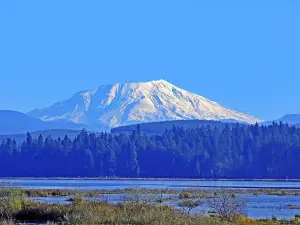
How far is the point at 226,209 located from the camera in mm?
59875

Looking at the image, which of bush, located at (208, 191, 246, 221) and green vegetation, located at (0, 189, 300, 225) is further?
bush, located at (208, 191, 246, 221)

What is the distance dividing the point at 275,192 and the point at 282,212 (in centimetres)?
4744

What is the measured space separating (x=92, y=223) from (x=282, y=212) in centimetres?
3417

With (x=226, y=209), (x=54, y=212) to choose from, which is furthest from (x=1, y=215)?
(x=226, y=209)

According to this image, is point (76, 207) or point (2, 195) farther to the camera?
point (2, 195)

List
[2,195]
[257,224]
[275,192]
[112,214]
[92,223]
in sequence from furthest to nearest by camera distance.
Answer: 1. [275,192]
2. [2,195]
3. [257,224]
4. [112,214]
5. [92,223]

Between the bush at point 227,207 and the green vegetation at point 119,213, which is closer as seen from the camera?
the green vegetation at point 119,213

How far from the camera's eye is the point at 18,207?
6247 centimetres

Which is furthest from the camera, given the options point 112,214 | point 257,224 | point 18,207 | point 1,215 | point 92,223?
point 18,207

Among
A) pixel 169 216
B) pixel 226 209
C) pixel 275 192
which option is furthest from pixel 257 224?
pixel 275 192

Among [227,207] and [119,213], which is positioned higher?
[227,207]

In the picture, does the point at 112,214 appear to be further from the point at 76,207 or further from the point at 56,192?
the point at 56,192

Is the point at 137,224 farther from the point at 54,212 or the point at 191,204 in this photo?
the point at 191,204

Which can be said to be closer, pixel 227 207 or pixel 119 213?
pixel 119 213
